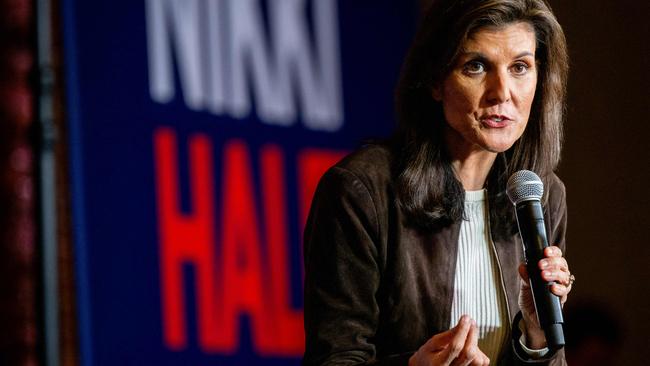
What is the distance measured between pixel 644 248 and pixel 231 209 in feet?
5.86

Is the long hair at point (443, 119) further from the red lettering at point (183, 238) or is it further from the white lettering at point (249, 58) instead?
the white lettering at point (249, 58)

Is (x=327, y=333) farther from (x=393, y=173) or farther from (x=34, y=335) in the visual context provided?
(x=34, y=335)

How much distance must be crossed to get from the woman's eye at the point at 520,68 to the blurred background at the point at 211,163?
4.79 feet

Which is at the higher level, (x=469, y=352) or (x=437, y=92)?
(x=437, y=92)

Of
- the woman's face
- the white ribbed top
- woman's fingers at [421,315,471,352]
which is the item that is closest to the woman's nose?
the woman's face

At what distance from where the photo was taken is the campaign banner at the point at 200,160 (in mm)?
3205

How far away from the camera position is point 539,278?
5.66 ft

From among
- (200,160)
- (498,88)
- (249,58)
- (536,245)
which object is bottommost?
(536,245)

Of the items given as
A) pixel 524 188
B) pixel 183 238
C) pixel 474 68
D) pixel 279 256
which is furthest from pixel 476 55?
pixel 279 256

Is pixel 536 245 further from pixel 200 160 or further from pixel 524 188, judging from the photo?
pixel 200 160

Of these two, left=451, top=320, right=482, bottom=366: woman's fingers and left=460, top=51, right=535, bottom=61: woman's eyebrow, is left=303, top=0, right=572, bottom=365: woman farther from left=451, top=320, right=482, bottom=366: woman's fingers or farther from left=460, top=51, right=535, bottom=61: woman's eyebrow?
left=451, top=320, right=482, bottom=366: woman's fingers

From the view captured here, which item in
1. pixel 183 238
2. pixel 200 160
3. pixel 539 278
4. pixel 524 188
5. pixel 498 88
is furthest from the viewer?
pixel 200 160

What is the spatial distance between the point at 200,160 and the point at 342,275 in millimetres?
1666

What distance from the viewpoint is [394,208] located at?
2043mm
